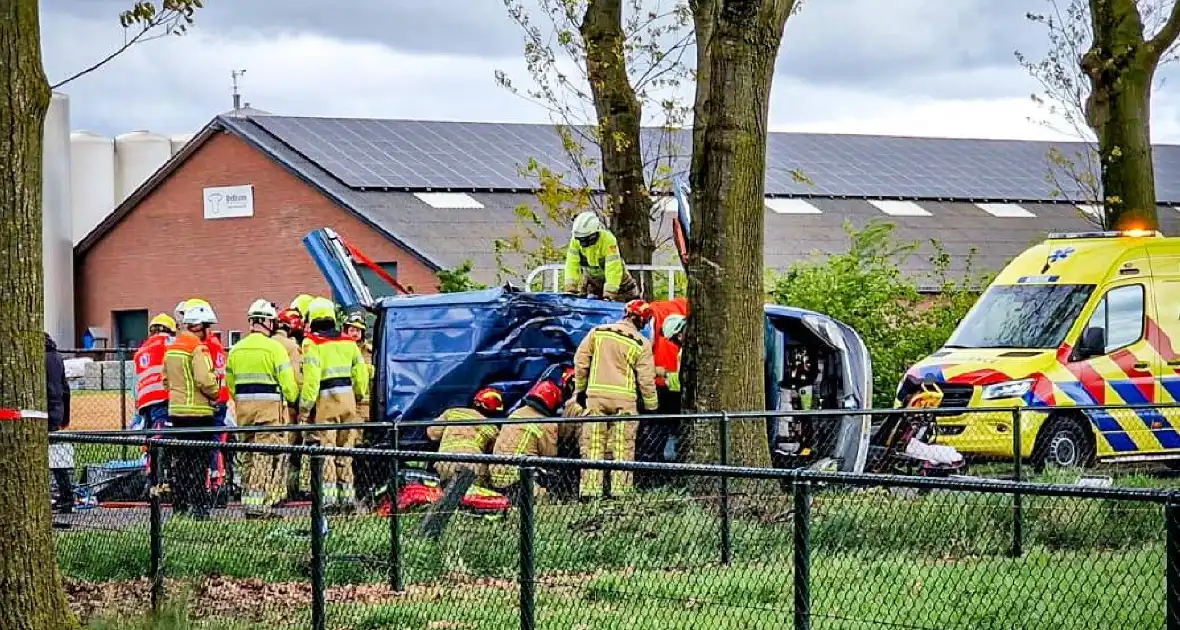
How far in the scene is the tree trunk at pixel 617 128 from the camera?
23016mm

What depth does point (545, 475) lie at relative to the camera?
9602 mm

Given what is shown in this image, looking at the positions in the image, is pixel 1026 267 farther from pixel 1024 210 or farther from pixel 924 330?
pixel 1024 210

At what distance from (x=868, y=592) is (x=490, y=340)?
8401mm

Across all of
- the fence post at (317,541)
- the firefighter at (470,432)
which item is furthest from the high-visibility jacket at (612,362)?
the fence post at (317,541)

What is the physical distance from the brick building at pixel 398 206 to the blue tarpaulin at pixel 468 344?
905 inches

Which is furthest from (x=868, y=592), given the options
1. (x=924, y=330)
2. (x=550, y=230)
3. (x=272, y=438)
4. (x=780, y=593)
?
(x=550, y=230)

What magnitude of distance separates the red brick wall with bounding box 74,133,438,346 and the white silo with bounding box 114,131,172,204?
15.5 feet

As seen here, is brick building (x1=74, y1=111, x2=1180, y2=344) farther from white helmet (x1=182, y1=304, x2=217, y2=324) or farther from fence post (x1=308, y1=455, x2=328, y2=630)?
fence post (x1=308, y1=455, x2=328, y2=630)

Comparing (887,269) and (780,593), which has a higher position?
(887,269)

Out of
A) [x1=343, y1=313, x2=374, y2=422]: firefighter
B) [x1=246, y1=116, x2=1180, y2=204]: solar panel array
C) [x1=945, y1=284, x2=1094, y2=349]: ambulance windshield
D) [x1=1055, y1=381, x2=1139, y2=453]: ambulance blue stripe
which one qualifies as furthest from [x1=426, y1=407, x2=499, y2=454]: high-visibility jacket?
[x1=246, y1=116, x2=1180, y2=204]: solar panel array

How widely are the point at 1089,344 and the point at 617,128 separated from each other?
22.8ft

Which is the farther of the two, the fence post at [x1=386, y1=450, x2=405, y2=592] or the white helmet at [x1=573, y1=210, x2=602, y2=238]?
the white helmet at [x1=573, y1=210, x2=602, y2=238]

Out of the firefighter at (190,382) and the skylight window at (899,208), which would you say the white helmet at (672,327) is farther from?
the skylight window at (899,208)

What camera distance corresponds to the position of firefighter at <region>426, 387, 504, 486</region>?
10.8 m
